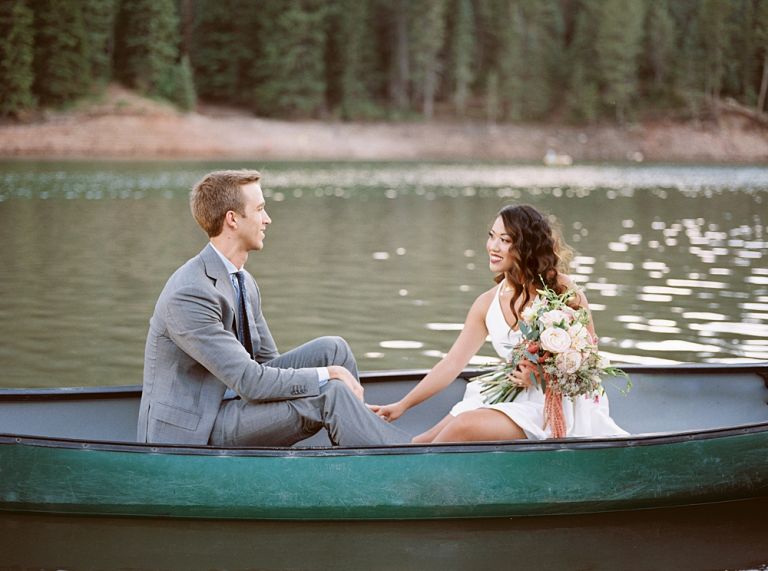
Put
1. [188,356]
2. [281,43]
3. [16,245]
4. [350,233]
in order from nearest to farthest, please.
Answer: [188,356] < [16,245] < [350,233] < [281,43]

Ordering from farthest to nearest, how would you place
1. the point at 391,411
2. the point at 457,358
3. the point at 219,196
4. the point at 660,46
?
the point at 660,46, the point at 391,411, the point at 457,358, the point at 219,196

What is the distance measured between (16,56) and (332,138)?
1838 cm

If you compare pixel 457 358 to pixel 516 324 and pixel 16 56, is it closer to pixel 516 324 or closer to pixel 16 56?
pixel 516 324

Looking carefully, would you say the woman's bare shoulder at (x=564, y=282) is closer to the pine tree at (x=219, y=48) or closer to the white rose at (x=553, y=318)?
the white rose at (x=553, y=318)

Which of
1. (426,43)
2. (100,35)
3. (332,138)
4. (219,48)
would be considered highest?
(426,43)

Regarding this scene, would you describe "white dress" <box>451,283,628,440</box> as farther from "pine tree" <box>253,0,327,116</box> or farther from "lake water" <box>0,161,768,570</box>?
"pine tree" <box>253,0,327,116</box>

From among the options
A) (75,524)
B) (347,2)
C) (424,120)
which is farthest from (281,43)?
(75,524)

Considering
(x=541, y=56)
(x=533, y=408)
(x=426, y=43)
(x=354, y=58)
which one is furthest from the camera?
(x=541, y=56)

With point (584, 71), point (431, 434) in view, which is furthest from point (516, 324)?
point (584, 71)

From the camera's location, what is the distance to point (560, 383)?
5082 mm

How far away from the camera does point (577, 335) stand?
4.98 m

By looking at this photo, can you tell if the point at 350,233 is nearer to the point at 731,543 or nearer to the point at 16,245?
the point at 16,245

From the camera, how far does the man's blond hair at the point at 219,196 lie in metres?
4.86

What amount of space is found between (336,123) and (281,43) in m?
9.73
